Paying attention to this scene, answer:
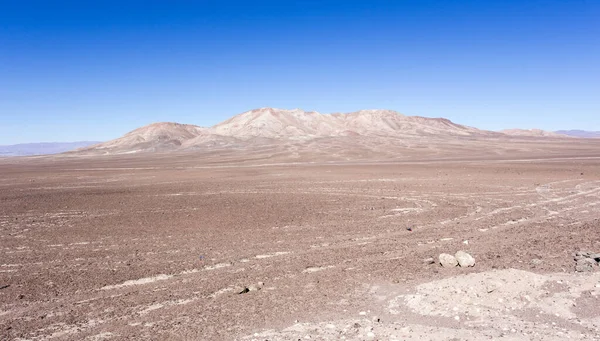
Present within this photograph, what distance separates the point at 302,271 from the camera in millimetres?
10789

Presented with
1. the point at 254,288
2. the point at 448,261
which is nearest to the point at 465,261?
the point at 448,261

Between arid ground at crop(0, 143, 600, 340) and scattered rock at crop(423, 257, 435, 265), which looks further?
scattered rock at crop(423, 257, 435, 265)

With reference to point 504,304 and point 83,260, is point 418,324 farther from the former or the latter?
point 83,260

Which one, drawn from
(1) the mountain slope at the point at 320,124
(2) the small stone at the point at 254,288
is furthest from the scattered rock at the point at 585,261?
(1) the mountain slope at the point at 320,124

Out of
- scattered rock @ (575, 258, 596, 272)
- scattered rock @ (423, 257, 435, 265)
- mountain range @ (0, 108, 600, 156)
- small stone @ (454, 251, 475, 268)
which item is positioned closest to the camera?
scattered rock @ (575, 258, 596, 272)

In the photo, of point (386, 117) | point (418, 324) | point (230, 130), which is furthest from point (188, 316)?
point (386, 117)

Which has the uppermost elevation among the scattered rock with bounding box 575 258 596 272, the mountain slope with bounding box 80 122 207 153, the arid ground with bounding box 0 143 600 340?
the mountain slope with bounding box 80 122 207 153

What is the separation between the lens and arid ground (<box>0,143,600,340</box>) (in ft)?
25.2

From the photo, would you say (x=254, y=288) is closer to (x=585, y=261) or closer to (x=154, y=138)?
(x=585, y=261)

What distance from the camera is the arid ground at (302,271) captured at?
7672 mm

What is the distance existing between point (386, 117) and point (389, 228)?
606ft

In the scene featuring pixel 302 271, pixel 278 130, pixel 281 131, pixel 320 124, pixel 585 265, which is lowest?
pixel 302 271

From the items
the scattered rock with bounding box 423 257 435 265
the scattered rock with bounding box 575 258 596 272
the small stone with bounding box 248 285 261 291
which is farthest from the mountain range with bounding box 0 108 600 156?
the scattered rock with bounding box 575 258 596 272

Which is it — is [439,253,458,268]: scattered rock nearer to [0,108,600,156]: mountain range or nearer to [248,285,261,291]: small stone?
[248,285,261,291]: small stone
